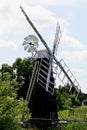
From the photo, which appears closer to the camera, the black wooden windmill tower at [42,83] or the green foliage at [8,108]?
the green foliage at [8,108]

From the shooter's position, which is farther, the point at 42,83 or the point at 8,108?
the point at 42,83

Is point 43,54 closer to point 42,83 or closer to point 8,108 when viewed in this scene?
point 42,83

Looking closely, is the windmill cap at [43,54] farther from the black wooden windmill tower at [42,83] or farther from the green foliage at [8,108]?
the green foliage at [8,108]

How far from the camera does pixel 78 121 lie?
98.3ft

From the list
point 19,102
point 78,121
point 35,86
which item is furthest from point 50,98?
point 19,102

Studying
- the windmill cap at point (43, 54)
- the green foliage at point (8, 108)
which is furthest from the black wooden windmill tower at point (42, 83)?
the green foliage at point (8, 108)

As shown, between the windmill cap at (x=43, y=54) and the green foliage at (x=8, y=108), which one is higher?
the windmill cap at (x=43, y=54)

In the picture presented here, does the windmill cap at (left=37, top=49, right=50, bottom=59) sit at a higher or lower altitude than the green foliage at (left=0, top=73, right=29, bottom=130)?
higher

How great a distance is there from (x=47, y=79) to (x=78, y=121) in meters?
10.2

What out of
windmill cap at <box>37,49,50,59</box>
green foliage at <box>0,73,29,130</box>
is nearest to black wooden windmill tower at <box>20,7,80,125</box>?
windmill cap at <box>37,49,50,59</box>

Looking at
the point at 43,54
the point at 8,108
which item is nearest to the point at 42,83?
the point at 43,54

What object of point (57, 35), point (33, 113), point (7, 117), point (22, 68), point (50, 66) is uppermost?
point (22, 68)

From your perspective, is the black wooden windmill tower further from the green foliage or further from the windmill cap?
the green foliage

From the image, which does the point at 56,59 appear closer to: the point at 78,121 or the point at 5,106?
the point at 78,121
